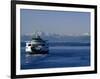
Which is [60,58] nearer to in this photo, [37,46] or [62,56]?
[62,56]

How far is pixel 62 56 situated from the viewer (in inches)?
90.5

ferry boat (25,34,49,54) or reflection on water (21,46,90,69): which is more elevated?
ferry boat (25,34,49,54)

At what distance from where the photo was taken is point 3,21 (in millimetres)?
2121

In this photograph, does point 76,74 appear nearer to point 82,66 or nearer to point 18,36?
point 82,66

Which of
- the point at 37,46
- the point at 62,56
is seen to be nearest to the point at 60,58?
the point at 62,56

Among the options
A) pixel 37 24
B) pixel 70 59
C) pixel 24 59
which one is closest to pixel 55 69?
pixel 70 59

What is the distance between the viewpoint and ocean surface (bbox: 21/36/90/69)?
221cm

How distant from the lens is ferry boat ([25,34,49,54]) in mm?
2213

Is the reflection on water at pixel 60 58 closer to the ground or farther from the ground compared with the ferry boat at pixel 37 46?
closer to the ground

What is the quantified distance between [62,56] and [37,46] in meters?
0.28

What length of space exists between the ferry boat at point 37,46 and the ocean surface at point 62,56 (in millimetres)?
41

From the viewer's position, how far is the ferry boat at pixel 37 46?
221cm

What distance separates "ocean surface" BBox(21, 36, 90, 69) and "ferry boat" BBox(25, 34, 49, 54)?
1.6 inches

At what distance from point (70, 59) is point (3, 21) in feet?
2.60
